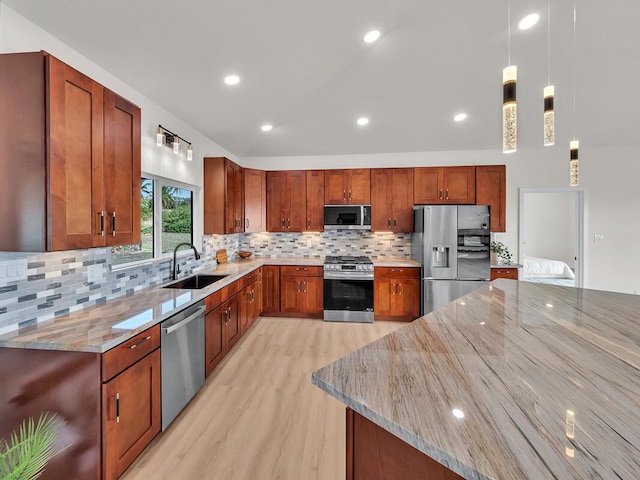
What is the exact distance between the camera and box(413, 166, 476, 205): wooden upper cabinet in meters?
4.40

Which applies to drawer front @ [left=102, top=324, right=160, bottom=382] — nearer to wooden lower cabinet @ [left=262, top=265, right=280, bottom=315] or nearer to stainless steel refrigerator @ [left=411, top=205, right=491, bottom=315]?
wooden lower cabinet @ [left=262, top=265, right=280, bottom=315]

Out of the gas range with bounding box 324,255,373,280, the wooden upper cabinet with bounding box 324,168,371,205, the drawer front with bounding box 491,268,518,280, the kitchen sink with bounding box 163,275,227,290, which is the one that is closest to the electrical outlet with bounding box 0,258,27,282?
the kitchen sink with bounding box 163,275,227,290

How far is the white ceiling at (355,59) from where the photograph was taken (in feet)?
6.05

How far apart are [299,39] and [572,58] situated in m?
2.42

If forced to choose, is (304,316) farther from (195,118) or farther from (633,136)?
(633,136)

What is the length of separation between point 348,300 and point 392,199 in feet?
5.61

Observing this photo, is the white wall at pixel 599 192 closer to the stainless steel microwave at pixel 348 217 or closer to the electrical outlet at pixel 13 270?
the stainless steel microwave at pixel 348 217

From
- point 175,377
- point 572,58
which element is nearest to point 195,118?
point 175,377

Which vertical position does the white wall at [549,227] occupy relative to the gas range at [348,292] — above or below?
above

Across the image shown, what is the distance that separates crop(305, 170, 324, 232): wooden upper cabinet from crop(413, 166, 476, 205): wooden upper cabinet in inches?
58.0

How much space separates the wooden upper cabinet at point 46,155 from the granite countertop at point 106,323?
1.49ft

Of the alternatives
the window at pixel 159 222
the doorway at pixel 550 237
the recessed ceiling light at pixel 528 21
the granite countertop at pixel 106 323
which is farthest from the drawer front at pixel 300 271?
the doorway at pixel 550 237

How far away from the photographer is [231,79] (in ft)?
8.32

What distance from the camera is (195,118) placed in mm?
3273
